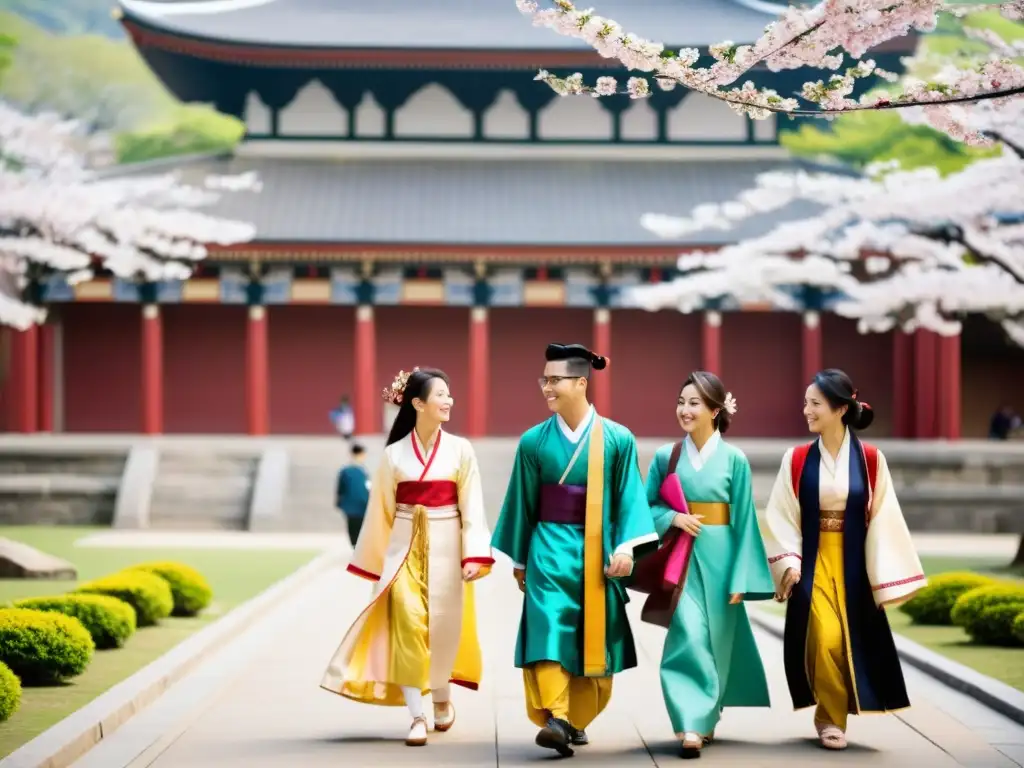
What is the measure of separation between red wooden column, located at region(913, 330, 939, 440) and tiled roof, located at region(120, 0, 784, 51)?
7.58 metres

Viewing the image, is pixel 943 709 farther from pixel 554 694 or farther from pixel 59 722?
pixel 59 722

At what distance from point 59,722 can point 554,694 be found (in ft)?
8.07

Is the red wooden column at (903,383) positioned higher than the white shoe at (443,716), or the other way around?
the red wooden column at (903,383)

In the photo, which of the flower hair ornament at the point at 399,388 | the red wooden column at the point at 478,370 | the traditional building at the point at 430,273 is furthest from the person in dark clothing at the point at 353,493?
the traditional building at the point at 430,273

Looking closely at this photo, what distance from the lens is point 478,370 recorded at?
2933 cm

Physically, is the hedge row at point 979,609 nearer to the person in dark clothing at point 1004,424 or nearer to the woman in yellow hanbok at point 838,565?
the woman in yellow hanbok at point 838,565

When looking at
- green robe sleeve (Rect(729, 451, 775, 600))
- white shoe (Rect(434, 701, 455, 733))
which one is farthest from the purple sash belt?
white shoe (Rect(434, 701, 455, 733))

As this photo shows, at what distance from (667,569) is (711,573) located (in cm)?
23

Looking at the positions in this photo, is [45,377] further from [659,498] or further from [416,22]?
[659,498]

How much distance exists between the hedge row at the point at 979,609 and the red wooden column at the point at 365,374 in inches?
652

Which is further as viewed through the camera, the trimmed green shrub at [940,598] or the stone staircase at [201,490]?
the stone staircase at [201,490]

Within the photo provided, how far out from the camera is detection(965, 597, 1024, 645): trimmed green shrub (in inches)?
451

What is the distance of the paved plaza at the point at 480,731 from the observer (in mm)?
7559

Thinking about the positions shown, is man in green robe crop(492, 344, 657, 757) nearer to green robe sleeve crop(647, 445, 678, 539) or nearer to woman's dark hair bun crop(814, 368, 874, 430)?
green robe sleeve crop(647, 445, 678, 539)
